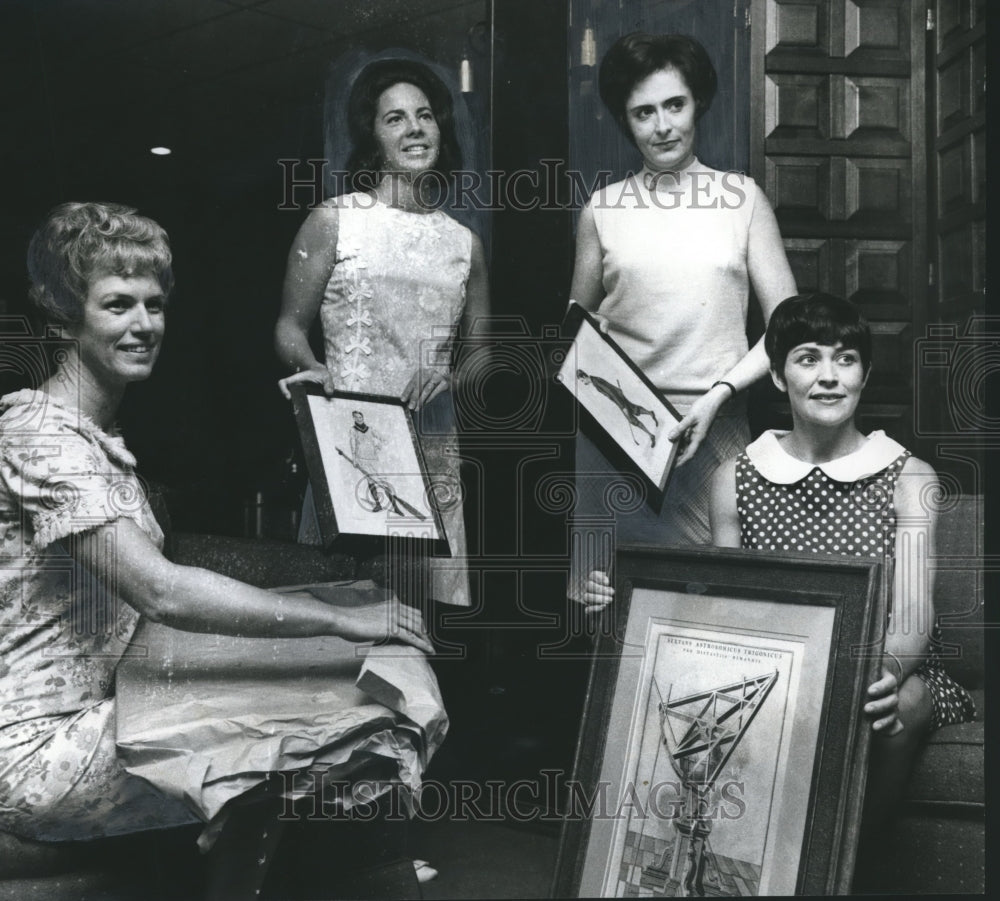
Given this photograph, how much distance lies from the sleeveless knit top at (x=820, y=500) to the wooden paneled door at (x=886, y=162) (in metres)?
0.19

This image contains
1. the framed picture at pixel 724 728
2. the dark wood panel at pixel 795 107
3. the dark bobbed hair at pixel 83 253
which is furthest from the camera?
the dark wood panel at pixel 795 107

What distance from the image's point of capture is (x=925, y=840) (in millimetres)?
2729

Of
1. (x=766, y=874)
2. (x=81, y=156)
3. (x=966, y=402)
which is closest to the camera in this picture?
(x=766, y=874)

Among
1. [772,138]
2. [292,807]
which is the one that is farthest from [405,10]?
[292,807]

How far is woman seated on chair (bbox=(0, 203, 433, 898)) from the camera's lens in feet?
8.38

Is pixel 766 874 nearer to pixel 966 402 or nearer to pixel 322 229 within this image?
pixel 966 402

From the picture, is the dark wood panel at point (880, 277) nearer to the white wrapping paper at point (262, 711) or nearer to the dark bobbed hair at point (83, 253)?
the white wrapping paper at point (262, 711)

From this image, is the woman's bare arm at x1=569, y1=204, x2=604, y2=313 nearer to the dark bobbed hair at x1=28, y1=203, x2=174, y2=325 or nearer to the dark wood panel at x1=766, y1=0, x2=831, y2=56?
the dark wood panel at x1=766, y1=0, x2=831, y2=56

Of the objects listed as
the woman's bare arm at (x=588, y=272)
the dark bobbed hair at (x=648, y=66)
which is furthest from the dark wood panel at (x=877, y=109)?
the woman's bare arm at (x=588, y=272)

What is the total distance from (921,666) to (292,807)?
155 centimetres

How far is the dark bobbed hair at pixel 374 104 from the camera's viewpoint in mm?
2785

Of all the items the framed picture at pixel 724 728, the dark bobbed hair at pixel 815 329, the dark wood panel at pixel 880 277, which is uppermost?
the dark wood panel at pixel 880 277

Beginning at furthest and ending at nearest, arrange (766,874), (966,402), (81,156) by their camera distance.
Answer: (966,402) < (81,156) < (766,874)

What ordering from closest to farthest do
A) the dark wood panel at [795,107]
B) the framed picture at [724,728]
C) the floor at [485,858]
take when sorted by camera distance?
the framed picture at [724,728] → the floor at [485,858] → the dark wood panel at [795,107]
